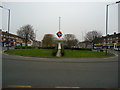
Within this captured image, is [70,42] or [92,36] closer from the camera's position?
[70,42]

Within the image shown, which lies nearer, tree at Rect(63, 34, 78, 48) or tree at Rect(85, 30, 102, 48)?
tree at Rect(63, 34, 78, 48)

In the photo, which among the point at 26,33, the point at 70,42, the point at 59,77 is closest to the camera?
the point at 59,77

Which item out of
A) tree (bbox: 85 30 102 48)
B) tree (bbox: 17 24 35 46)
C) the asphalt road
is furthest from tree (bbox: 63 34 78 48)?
the asphalt road

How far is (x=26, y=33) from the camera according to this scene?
141 ft

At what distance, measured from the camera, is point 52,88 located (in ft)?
11.0

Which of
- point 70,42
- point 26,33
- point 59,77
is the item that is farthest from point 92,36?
point 59,77

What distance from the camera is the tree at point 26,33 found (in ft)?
140

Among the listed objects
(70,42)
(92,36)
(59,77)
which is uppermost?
(92,36)

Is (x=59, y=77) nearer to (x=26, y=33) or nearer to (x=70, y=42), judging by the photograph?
(x=70, y=42)

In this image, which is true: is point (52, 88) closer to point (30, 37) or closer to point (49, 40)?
point (30, 37)

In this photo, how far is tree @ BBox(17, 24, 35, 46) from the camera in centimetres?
4272

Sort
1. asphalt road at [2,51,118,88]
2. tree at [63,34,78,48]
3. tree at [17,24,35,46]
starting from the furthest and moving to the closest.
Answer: tree at [17,24,35,46]
tree at [63,34,78,48]
asphalt road at [2,51,118,88]

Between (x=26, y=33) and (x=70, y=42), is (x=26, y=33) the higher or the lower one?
the higher one

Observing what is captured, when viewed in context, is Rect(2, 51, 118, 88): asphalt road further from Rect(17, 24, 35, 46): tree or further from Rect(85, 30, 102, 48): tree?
Rect(85, 30, 102, 48): tree
